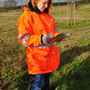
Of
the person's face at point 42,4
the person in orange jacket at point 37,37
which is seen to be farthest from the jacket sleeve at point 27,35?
the person's face at point 42,4

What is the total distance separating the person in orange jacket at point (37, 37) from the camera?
2008 millimetres

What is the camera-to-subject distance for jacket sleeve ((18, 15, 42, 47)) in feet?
6.44

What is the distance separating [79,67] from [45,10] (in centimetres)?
236

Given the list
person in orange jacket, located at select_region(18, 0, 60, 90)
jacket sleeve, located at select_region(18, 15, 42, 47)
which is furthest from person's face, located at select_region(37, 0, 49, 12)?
jacket sleeve, located at select_region(18, 15, 42, 47)

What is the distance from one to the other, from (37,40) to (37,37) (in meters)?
0.04

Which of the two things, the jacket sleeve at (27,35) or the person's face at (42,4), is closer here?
the jacket sleeve at (27,35)

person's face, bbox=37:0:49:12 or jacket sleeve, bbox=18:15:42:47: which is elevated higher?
person's face, bbox=37:0:49:12

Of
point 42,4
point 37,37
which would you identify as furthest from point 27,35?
point 42,4

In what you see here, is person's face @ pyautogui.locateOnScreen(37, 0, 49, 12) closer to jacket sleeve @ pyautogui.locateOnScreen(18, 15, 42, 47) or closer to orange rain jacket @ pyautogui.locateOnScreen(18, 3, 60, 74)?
orange rain jacket @ pyautogui.locateOnScreen(18, 3, 60, 74)

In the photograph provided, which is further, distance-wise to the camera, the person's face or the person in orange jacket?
the person's face

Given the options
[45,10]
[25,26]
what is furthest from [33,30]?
[45,10]

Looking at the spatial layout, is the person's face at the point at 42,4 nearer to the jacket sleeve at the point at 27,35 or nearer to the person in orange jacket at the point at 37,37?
the person in orange jacket at the point at 37,37

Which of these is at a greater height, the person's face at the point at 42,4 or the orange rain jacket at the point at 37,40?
the person's face at the point at 42,4

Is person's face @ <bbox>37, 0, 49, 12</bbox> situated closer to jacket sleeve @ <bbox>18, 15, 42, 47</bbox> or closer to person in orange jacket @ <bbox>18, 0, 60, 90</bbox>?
person in orange jacket @ <bbox>18, 0, 60, 90</bbox>
